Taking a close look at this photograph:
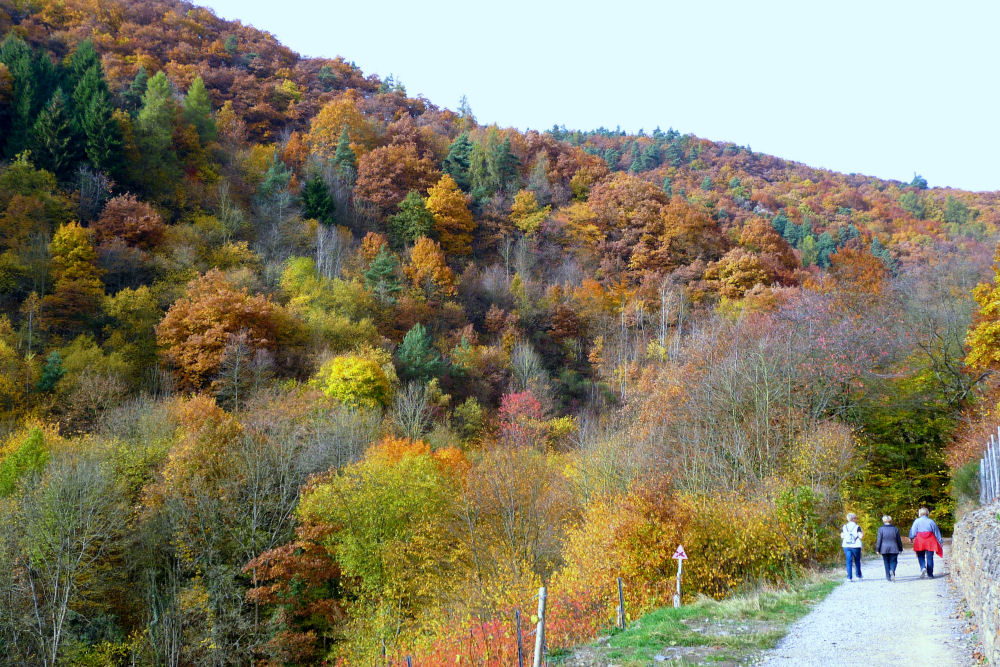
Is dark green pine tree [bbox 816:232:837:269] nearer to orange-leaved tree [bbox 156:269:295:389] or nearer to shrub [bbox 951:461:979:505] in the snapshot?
shrub [bbox 951:461:979:505]

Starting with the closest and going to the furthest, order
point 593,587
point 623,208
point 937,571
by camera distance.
A: point 937,571, point 593,587, point 623,208

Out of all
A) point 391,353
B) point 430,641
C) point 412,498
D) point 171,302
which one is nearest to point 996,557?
point 430,641

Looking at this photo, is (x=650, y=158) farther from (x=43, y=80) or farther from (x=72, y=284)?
(x=72, y=284)

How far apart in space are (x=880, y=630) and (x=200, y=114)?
49.3m

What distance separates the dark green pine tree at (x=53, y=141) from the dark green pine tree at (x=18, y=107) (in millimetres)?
696

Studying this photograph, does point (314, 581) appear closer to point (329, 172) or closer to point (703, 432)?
Result: point (703, 432)

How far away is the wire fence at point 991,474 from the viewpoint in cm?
1135

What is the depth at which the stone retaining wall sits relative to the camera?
646 cm

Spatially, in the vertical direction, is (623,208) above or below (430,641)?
above

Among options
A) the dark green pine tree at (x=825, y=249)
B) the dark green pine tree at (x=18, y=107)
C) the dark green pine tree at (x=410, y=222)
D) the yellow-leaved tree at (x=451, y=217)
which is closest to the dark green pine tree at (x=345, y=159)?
the dark green pine tree at (x=410, y=222)

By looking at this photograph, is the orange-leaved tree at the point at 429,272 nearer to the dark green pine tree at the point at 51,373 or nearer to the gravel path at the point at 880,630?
the dark green pine tree at the point at 51,373

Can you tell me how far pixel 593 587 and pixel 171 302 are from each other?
26.8m

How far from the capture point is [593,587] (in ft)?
45.3

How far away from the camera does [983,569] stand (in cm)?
743
